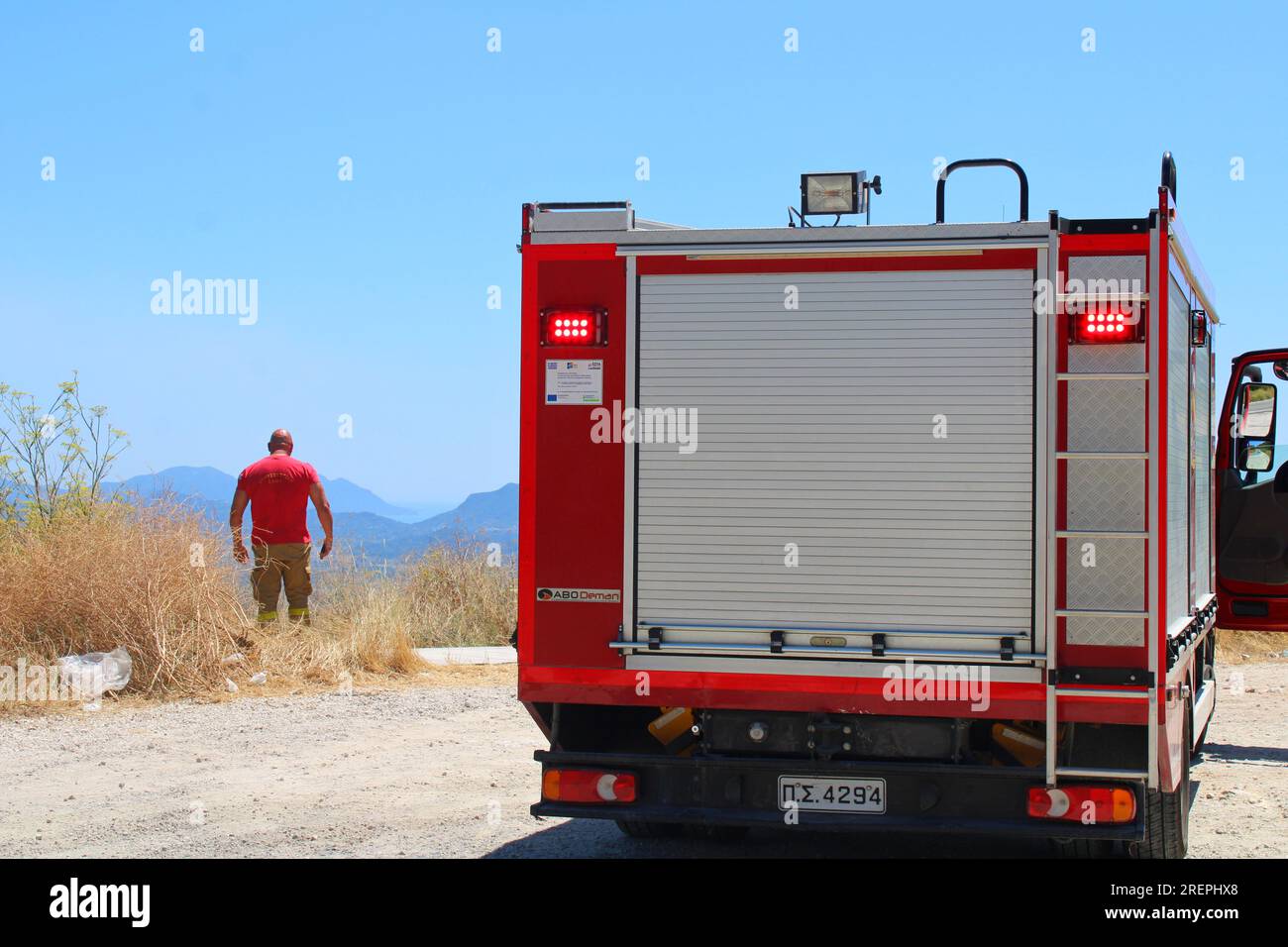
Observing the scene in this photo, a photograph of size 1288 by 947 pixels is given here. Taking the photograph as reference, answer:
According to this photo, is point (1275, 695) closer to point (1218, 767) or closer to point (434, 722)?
point (1218, 767)

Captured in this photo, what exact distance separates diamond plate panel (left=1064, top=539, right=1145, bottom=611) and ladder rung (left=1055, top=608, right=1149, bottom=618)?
0.05 ft

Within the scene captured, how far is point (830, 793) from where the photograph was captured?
6.09 metres

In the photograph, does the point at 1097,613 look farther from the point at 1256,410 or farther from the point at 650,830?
the point at 1256,410

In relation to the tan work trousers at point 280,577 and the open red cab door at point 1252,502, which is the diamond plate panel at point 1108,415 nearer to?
the open red cab door at point 1252,502

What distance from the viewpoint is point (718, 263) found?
607 centimetres

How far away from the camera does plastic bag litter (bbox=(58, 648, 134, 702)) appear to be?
11.1 meters

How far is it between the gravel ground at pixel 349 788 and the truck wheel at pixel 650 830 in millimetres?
59

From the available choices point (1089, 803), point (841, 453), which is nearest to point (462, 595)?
point (841, 453)

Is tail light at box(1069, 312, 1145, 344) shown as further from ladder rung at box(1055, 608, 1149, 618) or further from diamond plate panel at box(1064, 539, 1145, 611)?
ladder rung at box(1055, 608, 1149, 618)

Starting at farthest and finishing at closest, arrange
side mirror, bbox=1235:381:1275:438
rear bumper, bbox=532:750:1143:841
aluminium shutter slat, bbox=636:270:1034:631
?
side mirror, bbox=1235:381:1275:438
rear bumper, bbox=532:750:1143:841
aluminium shutter slat, bbox=636:270:1034:631

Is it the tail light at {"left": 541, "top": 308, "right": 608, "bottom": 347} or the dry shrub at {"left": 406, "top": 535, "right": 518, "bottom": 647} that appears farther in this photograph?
the dry shrub at {"left": 406, "top": 535, "right": 518, "bottom": 647}

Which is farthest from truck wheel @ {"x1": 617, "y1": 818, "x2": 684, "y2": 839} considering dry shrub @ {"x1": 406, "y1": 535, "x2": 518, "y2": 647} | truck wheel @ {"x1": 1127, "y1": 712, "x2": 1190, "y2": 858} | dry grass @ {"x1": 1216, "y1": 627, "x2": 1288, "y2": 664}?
dry grass @ {"x1": 1216, "y1": 627, "x2": 1288, "y2": 664}

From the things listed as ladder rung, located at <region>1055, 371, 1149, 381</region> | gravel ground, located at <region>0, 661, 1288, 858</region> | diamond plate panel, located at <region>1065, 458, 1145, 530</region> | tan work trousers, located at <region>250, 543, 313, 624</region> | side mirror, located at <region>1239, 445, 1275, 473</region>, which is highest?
ladder rung, located at <region>1055, 371, 1149, 381</region>
